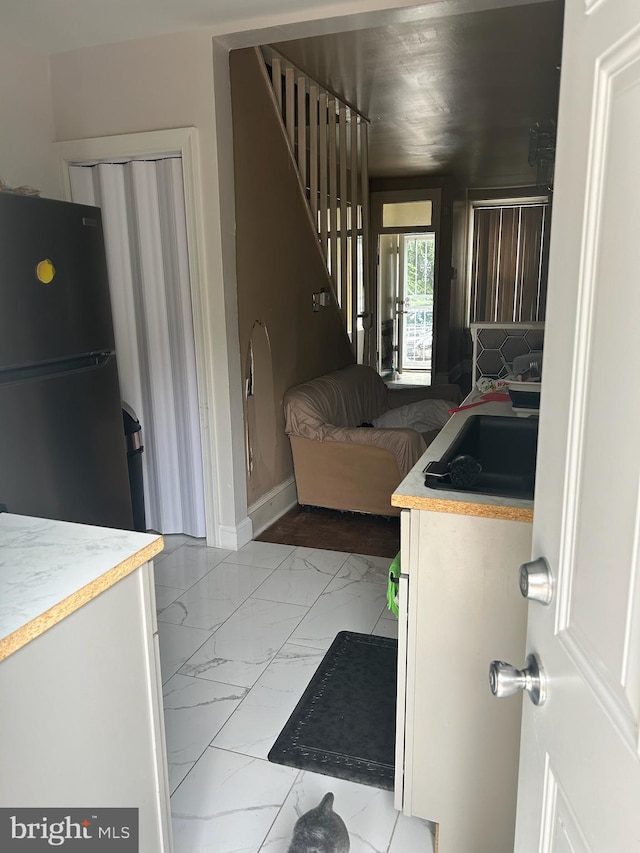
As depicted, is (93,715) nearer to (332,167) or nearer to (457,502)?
(457,502)

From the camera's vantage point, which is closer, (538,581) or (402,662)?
(538,581)

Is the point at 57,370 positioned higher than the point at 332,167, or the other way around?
the point at 332,167

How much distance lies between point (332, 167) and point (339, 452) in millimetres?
2252

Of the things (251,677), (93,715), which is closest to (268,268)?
(251,677)

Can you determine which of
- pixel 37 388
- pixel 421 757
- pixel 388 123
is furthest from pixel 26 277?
pixel 388 123

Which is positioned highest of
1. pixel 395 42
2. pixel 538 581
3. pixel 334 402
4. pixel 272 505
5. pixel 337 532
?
pixel 395 42

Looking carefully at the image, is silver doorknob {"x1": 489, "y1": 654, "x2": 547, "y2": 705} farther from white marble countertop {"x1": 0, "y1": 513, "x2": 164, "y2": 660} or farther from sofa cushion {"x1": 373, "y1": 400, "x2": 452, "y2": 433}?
sofa cushion {"x1": 373, "y1": 400, "x2": 452, "y2": 433}

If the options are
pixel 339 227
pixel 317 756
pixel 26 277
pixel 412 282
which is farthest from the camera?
pixel 412 282

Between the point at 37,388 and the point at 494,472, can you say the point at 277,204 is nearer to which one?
the point at 37,388

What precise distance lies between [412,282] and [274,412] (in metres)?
5.87

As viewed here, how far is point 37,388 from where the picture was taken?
2.46m

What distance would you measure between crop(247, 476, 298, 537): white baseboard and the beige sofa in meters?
0.11

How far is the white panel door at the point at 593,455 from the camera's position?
2.05ft

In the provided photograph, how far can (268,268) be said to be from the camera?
3684 mm
